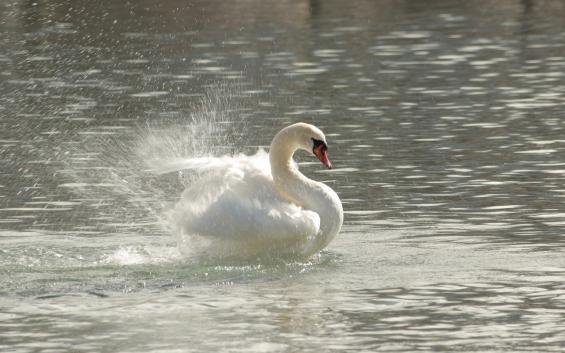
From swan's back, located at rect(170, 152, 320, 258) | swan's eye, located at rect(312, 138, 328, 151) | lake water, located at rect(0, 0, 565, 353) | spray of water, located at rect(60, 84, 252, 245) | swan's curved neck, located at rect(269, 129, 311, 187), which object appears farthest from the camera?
spray of water, located at rect(60, 84, 252, 245)

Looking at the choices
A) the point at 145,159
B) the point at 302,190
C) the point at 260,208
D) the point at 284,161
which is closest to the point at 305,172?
the point at 145,159

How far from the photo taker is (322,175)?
1969cm

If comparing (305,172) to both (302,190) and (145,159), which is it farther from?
(302,190)

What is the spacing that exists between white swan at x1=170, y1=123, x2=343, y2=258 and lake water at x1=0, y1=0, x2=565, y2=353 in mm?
192

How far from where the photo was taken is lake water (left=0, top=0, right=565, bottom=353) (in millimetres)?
11930

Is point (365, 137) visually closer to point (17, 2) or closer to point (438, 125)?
point (438, 125)

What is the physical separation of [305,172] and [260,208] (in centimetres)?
600

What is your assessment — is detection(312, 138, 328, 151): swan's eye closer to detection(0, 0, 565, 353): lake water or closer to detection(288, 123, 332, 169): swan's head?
detection(288, 123, 332, 169): swan's head

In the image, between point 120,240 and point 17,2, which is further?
point 17,2

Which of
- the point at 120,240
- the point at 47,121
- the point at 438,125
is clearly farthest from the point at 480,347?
the point at 47,121

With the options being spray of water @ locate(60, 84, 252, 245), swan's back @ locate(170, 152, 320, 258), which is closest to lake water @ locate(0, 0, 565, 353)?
spray of water @ locate(60, 84, 252, 245)

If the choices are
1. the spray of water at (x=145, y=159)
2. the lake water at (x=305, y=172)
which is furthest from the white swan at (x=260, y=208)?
the spray of water at (x=145, y=159)

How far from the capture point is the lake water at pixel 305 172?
39.1ft

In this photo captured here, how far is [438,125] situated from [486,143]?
6.55ft
